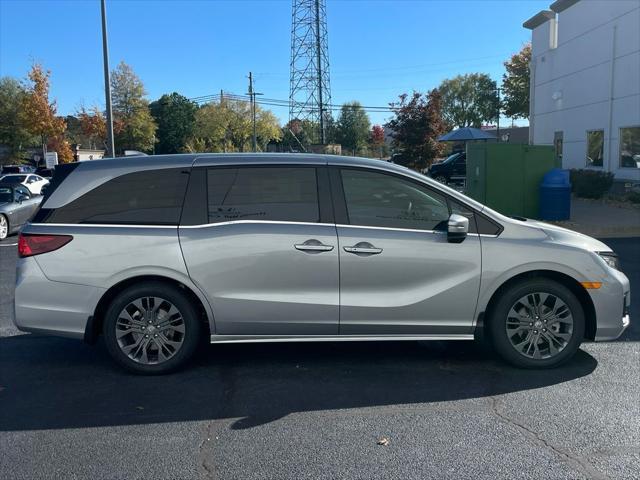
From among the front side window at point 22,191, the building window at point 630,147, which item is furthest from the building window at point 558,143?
the front side window at point 22,191

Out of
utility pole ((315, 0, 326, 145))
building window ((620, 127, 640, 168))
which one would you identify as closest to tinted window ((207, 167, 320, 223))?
building window ((620, 127, 640, 168))

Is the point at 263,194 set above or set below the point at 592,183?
above

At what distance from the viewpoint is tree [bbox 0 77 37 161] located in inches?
1956

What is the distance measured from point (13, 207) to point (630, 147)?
61.8ft

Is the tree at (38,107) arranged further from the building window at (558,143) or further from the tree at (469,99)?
the tree at (469,99)

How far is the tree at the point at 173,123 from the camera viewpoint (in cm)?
7556

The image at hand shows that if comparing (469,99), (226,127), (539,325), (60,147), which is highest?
(469,99)

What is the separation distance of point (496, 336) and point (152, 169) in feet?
10.5

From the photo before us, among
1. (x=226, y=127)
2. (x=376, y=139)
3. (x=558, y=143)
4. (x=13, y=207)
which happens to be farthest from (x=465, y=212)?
(x=376, y=139)

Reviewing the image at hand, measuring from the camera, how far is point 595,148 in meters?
22.2

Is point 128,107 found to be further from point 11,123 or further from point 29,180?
point 29,180

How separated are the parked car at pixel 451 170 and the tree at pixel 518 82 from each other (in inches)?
1041

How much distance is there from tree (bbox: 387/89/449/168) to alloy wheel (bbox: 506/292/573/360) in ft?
66.5

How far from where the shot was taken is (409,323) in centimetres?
487
